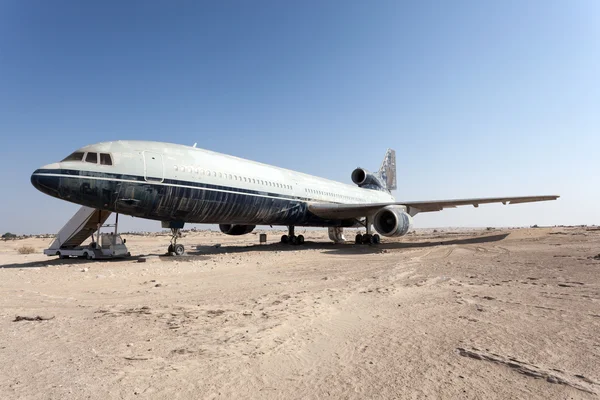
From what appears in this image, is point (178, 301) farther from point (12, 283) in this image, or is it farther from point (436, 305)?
point (12, 283)

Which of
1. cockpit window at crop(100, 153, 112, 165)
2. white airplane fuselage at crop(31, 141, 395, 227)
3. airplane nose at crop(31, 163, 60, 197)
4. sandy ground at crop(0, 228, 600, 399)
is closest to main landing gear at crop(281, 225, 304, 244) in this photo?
white airplane fuselage at crop(31, 141, 395, 227)

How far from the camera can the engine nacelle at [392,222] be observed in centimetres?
1903

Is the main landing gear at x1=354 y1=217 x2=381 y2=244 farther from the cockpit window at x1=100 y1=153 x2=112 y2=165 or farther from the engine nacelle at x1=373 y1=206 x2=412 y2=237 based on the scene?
the cockpit window at x1=100 y1=153 x2=112 y2=165

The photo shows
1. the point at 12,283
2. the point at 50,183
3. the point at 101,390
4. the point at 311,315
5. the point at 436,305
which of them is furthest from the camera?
the point at 50,183

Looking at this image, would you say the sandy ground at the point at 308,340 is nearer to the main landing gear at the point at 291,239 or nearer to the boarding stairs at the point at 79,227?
the boarding stairs at the point at 79,227

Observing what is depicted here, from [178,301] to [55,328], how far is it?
199 centimetres

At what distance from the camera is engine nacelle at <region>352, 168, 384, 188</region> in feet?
99.7

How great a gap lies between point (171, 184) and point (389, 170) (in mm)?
27130

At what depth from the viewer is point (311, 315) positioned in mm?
5203

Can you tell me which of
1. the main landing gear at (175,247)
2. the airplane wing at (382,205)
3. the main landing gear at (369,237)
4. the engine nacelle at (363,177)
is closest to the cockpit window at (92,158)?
the main landing gear at (175,247)

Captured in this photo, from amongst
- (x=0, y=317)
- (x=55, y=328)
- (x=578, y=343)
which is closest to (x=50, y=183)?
(x=0, y=317)

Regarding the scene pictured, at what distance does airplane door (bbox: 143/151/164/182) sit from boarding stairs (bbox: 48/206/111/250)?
3140 millimetres

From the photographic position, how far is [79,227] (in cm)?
1455

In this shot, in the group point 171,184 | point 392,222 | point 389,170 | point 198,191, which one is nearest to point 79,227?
point 171,184
